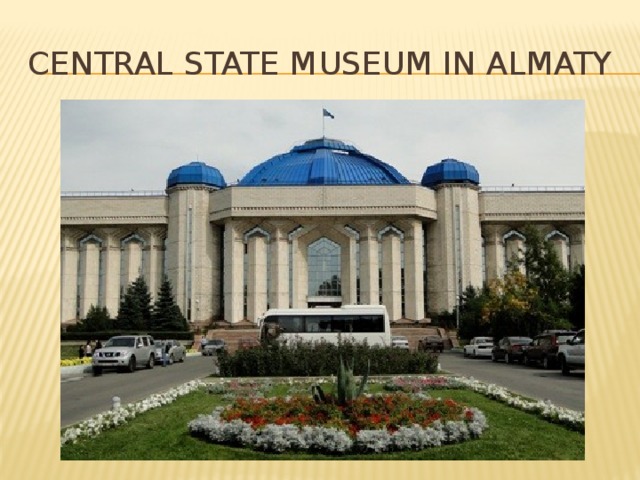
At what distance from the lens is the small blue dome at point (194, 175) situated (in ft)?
206

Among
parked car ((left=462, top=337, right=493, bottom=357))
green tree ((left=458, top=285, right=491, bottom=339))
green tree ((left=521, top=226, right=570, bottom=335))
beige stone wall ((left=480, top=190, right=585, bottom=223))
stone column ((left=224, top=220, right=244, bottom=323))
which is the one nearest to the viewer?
parked car ((left=462, top=337, right=493, bottom=357))

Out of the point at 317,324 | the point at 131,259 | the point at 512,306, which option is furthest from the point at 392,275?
the point at 317,324

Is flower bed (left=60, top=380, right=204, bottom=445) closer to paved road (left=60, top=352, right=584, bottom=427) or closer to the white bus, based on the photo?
paved road (left=60, top=352, right=584, bottom=427)

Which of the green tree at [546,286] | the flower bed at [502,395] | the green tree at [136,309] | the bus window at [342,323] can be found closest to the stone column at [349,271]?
the green tree at [136,309]

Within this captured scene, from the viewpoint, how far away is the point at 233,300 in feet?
201

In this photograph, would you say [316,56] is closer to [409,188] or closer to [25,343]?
[25,343]

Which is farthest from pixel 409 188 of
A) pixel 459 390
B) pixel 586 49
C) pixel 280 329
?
pixel 586 49

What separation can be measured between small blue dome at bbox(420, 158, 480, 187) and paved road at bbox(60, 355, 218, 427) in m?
40.7

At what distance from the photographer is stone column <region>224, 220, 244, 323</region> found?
61.5m

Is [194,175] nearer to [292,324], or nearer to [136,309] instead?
[136,309]

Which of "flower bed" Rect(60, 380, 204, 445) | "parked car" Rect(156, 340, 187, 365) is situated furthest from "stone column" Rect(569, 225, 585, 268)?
"flower bed" Rect(60, 380, 204, 445)

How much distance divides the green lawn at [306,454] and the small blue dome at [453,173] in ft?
169

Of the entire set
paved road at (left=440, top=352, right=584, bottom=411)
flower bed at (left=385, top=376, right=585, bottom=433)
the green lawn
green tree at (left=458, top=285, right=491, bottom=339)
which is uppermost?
green tree at (left=458, top=285, right=491, bottom=339)

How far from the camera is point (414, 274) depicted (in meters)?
61.4
